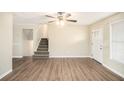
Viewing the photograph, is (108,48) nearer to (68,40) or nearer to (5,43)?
(5,43)

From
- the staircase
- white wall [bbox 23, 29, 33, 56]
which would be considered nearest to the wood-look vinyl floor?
the staircase

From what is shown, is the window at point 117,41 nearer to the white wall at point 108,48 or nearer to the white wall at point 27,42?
the white wall at point 108,48

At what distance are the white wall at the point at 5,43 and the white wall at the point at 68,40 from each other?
16.6ft

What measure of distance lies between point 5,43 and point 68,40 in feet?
19.6

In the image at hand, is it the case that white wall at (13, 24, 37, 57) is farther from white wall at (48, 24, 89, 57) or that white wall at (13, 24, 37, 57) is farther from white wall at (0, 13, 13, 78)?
white wall at (0, 13, 13, 78)

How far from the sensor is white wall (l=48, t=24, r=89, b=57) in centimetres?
1038

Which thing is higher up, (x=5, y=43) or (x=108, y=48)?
(x=5, y=43)

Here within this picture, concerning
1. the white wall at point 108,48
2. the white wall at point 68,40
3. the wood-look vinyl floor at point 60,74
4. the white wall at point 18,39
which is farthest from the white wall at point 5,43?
the white wall at point 68,40

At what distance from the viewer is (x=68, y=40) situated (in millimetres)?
10469

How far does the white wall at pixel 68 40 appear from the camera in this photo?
10383 millimetres

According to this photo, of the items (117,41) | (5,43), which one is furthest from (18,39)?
(117,41)

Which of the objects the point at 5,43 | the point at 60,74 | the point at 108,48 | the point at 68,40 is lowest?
the point at 60,74
